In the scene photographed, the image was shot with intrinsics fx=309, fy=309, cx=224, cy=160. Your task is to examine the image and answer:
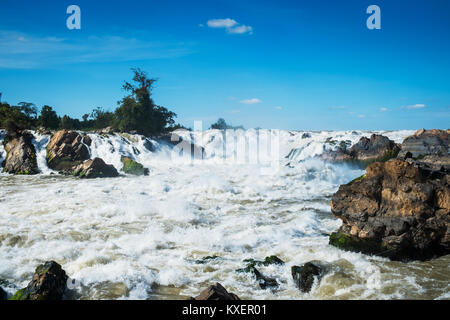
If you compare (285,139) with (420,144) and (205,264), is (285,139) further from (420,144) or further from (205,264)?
(205,264)

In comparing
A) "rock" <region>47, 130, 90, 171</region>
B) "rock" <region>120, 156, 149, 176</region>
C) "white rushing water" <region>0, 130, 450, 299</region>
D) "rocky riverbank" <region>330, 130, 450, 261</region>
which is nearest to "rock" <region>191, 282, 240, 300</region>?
"white rushing water" <region>0, 130, 450, 299</region>

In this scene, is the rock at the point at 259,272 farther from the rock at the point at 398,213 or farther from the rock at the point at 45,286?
the rock at the point at 45,286

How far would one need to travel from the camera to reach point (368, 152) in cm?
2189

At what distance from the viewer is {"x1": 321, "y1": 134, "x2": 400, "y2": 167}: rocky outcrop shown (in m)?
21.2

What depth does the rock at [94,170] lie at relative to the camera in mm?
19703

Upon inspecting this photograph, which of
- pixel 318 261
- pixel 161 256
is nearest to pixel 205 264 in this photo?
pixel 161 256

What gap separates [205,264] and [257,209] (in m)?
5.72

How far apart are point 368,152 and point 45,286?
70.2ft

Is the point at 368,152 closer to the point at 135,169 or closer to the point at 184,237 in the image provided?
the point at 135,169

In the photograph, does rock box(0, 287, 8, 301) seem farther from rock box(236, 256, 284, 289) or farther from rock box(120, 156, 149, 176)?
rock box(120, 156, 149, 176)

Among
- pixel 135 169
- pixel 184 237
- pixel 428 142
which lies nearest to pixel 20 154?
pixel 135 169

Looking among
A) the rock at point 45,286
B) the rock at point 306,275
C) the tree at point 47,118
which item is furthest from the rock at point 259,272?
the tree at point 47,118

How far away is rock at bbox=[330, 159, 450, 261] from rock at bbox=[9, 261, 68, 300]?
626 centimetres

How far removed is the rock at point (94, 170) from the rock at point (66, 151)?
2.55 metres
